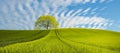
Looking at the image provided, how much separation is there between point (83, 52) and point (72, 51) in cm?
88

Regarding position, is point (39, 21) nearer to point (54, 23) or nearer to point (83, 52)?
point (54, 23)

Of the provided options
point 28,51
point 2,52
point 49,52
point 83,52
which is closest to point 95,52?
point 83,52

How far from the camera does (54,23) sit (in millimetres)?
68375

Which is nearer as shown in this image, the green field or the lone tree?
the green field

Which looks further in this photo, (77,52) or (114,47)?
(114,47)

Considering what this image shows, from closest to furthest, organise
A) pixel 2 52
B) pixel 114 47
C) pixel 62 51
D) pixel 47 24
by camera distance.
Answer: pixel 2 52 < pixel 62 51 < pixel 114 47 < pixel 47 24

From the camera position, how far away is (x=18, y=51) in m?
18.3

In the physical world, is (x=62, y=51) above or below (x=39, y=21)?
below

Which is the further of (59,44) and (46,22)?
(46,22)

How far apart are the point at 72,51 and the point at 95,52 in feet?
6.59

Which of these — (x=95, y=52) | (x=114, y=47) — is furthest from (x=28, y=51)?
(x=114, y=47)

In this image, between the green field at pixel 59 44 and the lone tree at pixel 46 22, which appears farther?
the lone tree at pixel 46 22

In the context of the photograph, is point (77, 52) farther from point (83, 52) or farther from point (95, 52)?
point (95, 52)

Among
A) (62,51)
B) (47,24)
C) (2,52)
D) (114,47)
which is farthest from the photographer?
(47,24)
